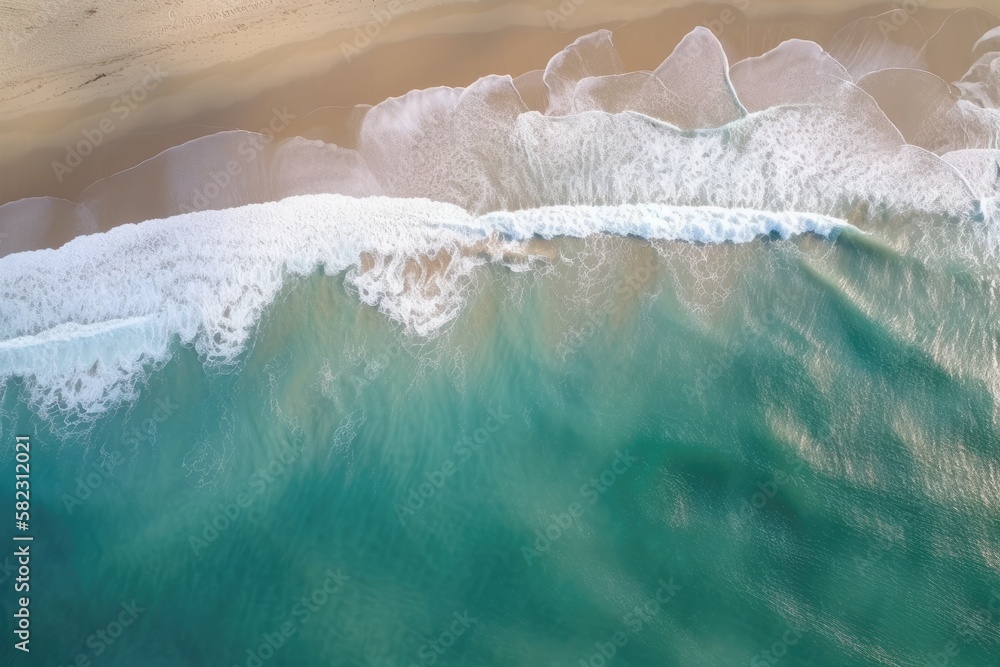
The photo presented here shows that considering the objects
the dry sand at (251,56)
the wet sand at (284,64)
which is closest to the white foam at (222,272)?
the wet sand at (284,64)

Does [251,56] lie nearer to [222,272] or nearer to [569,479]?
[222,272]

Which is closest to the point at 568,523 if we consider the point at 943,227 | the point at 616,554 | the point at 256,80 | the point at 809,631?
the point at 616,554

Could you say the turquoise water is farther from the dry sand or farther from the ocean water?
the dry sand

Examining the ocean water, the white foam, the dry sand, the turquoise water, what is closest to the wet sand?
the dry sand

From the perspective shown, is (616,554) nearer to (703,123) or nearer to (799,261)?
(799,261)

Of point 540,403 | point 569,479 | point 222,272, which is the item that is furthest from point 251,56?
point 569,479

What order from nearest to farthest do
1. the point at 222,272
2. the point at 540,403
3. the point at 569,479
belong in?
the point at 569,479
the point at 540,403
the point at 222,272
